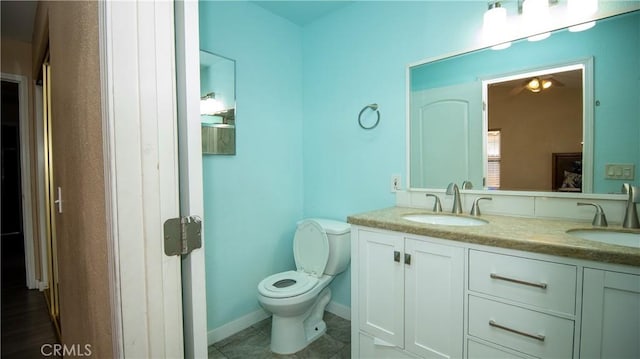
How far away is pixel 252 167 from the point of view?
2260 millimetres

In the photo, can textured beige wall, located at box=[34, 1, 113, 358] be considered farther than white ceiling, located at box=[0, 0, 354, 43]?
No

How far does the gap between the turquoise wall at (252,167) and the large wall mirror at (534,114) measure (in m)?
1.05

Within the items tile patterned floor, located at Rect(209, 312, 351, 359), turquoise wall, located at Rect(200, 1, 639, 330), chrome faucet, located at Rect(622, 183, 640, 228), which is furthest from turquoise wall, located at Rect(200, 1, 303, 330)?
chrome faucet, located at Rect(622, 183, 640, 228)

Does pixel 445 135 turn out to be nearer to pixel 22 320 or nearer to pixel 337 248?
pixel 337 248

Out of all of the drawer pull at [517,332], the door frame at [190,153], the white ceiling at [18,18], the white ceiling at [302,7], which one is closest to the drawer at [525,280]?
the drawer pull at [517,332]

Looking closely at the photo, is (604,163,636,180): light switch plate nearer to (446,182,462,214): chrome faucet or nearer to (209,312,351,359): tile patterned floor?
(446,182,462,214): chrome faucet

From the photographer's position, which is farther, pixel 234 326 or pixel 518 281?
pixel 234 326

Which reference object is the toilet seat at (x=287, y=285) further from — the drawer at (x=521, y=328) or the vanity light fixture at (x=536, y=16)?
the vanity light fixture at (x=536, y=16)

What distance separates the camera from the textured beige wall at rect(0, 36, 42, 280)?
113 inches

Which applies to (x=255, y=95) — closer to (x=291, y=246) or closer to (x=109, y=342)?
(x=291, y=246)

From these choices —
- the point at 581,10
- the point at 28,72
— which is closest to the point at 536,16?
the point at 581,10

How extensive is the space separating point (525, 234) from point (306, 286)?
1264mm

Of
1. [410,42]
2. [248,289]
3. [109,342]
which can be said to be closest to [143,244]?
[109,342]

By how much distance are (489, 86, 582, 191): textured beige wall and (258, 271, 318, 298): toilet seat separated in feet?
4.35
